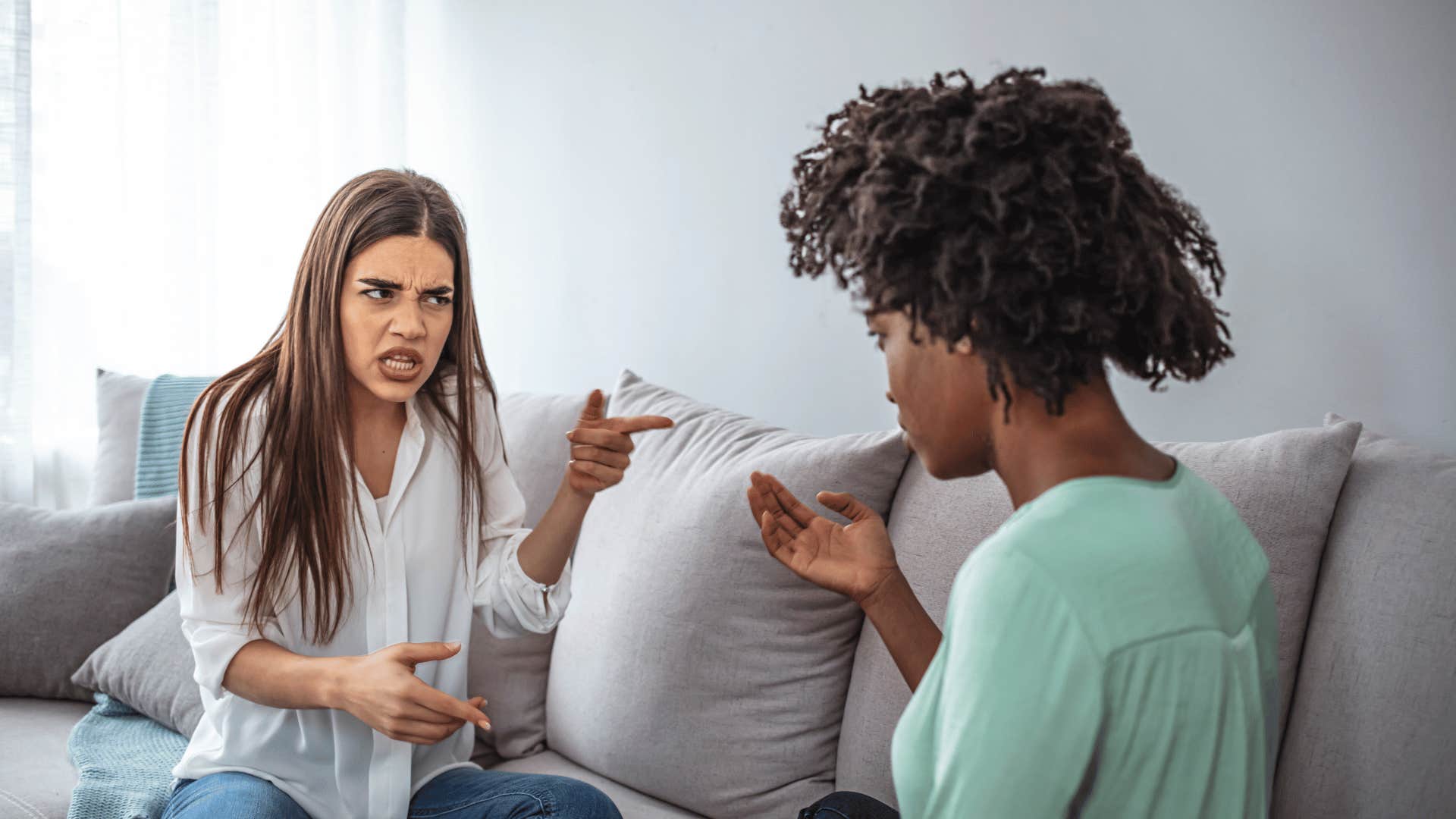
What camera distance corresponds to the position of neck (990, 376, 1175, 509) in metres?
0.76

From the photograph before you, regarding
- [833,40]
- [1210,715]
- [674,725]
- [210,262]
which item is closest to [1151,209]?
[1210,715]

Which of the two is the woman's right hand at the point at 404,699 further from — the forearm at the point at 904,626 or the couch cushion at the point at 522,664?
the couch cushion at the point at 522,664

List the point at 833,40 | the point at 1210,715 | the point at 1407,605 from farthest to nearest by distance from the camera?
the point at 833,40 < the point at 1407,605 < the point at 1210,715

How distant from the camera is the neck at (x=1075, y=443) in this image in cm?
76

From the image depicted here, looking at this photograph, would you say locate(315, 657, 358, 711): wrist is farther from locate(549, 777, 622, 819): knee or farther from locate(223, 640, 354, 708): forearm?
locate(549, 777, 622, 819): knee

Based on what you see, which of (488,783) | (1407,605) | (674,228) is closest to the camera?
(1407,605)

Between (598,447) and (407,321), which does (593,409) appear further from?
(407,321)

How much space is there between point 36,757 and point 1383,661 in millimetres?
1856

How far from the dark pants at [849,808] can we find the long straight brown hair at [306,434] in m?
0.61

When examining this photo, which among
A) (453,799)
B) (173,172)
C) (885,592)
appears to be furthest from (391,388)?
(173,172)

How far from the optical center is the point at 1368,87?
1.39 meters

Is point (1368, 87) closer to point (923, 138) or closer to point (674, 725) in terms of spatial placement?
point (923, 138)

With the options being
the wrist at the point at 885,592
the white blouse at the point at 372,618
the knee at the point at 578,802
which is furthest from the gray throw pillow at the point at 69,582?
the wrist at the point at 885,592

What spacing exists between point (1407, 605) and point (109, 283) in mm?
2687
